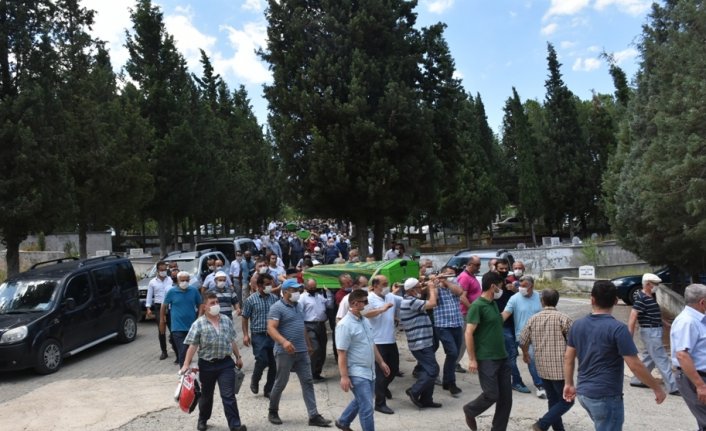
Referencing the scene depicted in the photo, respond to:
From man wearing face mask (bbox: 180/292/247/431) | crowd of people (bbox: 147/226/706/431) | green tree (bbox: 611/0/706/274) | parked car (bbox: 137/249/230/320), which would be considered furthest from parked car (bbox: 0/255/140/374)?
green tree (bbox: 611/0/706/274)

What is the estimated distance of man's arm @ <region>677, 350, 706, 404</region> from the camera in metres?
4.95

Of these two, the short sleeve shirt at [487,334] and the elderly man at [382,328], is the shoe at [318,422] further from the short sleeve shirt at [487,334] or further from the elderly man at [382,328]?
the short sleeve shirt at [487,334]

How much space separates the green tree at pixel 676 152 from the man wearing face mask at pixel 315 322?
6498mm

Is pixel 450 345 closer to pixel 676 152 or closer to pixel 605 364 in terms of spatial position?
pixel 605 364

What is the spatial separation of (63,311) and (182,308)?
3.16 meters

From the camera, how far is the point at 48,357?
35.0 feet

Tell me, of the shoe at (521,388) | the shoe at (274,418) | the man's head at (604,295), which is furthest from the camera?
the shoe at (521,388)

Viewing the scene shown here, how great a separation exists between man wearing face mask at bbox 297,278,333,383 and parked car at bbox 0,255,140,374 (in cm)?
495

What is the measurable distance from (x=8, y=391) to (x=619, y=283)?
56.6 ft

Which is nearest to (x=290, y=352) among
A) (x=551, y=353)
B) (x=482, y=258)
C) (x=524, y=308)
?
(x=551, y=353)

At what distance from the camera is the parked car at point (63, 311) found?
10.2 meters

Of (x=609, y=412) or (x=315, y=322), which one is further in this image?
(x=315, y=322)

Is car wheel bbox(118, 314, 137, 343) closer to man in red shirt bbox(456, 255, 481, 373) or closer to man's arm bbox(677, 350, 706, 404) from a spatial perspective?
man in red shirt bbox(456, 255, 481, 373)

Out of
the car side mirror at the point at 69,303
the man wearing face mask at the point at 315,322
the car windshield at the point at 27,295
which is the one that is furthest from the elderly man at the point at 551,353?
the car windshield at the point at 27,295
